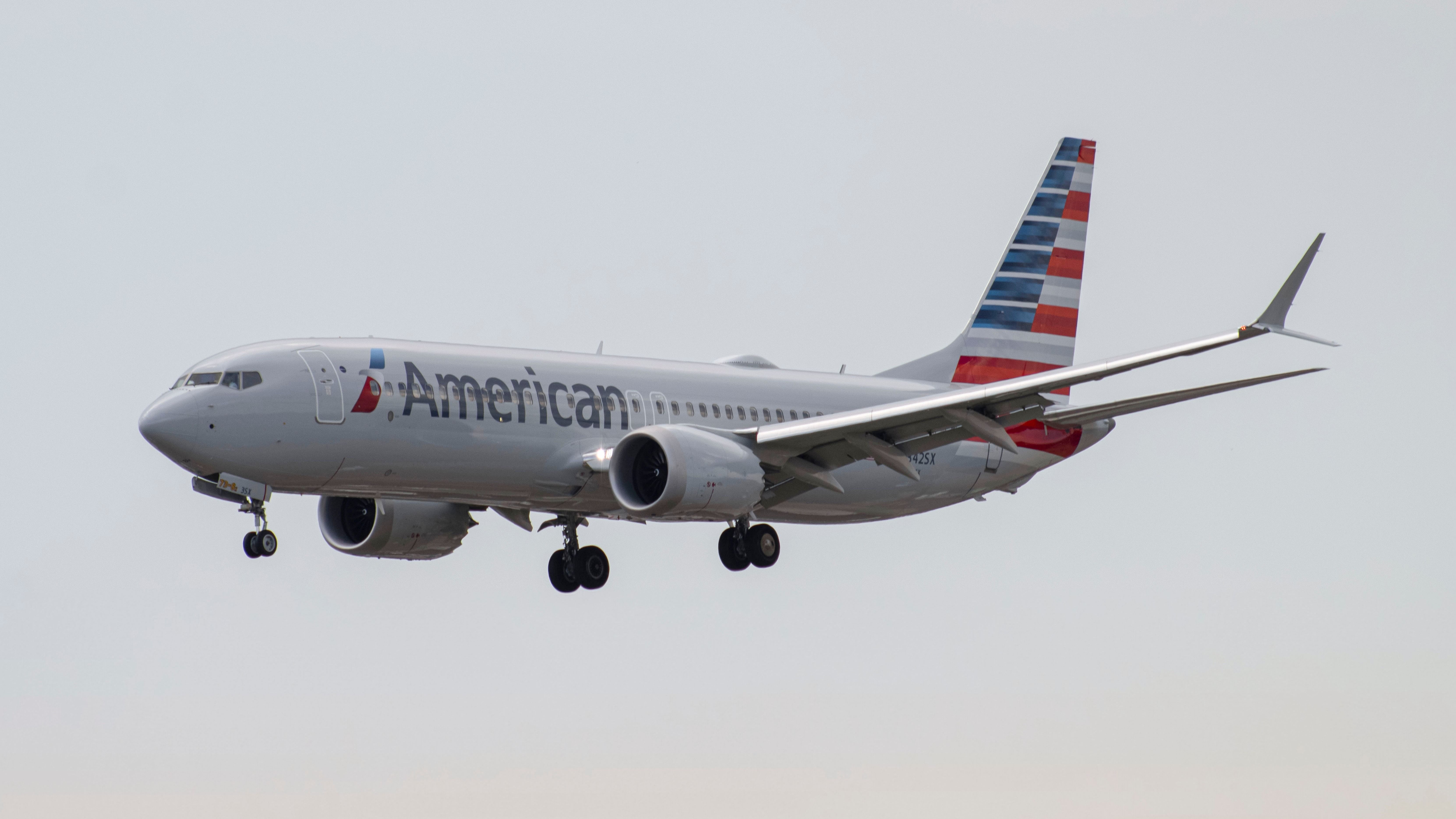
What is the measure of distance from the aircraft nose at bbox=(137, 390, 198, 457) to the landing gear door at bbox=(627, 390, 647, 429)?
8.33 metres

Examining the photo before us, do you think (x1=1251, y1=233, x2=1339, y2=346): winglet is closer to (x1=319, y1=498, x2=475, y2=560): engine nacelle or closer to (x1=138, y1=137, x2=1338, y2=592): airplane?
(x1=138, y1=137, x2=1338, y2=592): airplane

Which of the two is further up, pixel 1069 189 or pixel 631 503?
pixel 1069 189

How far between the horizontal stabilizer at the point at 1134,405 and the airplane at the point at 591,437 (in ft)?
0.15

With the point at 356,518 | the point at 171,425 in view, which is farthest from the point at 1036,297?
the point at 171,425

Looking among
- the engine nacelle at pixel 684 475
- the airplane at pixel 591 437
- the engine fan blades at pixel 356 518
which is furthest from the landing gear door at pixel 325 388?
the engine fan blades at pixel 356 518

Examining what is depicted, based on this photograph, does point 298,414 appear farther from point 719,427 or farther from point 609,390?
point 719,427

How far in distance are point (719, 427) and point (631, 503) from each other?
368cm

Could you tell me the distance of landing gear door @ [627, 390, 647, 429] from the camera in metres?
35.1

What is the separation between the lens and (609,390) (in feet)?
115

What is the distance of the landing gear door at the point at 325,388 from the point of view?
1223 inches

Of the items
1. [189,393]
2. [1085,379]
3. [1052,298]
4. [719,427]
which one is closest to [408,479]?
[189,393]

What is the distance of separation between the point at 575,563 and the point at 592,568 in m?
0.36

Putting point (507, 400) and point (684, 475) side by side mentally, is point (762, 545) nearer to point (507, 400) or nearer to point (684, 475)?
point (684, 475)

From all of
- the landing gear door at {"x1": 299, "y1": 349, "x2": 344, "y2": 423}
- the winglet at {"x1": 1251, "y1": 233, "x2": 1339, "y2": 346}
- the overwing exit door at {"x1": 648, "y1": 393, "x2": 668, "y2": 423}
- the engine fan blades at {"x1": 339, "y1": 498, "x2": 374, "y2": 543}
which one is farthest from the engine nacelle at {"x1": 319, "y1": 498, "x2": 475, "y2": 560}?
the winglet at {"x1": 1251, "y1": 233, "x2": 1339, "y2": 346}
